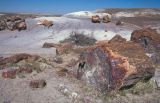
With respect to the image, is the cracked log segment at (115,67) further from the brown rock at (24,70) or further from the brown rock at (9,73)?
the brown rock at (9,73)

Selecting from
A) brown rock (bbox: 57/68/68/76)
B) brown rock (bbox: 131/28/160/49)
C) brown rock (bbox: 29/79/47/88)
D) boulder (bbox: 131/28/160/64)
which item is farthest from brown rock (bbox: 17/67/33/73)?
brown rock (bbox: 131/28/160/49)

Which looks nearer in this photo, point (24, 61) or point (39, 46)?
point (24, 61)

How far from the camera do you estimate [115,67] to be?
8344 millimetres

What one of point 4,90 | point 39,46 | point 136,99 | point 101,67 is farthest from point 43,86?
point 39,46

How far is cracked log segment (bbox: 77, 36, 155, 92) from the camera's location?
27.3ft

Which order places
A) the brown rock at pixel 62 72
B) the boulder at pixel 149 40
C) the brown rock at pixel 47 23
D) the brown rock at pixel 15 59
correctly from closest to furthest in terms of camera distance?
the brown rock at pixel 62 72 < the brown rock at pixel 15 59 < the boulder at pixel 149 40 < the brown rock at pixel 47 23

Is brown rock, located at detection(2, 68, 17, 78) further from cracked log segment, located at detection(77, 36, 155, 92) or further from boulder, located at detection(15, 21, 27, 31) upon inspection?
boulder, located at detection(15, 21, 27, 31)

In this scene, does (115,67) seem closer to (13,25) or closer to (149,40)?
(149,40)

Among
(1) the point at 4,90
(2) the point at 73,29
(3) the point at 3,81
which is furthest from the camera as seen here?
(2) the point at 73,29

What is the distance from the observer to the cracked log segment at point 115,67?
27.3 feet

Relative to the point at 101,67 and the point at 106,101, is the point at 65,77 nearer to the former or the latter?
the point at 101,67

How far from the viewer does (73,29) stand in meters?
21.4

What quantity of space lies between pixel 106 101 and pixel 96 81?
982mm

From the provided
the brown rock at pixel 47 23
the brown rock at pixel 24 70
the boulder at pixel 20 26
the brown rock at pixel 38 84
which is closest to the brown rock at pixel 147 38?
the brown rock at pixel 24 70
